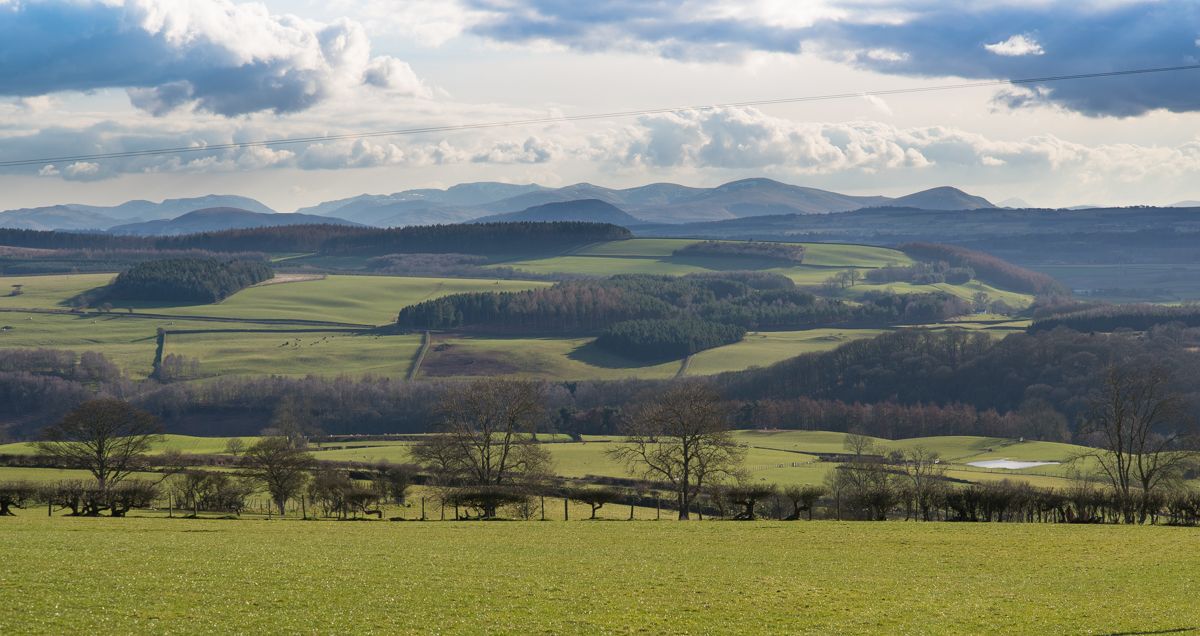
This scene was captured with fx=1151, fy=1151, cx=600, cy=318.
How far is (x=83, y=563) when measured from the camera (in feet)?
116

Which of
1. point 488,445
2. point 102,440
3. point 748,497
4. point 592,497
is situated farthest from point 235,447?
point 748,497

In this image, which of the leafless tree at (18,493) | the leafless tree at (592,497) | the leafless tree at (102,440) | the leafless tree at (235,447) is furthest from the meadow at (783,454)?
the leafless tree at (592,497)

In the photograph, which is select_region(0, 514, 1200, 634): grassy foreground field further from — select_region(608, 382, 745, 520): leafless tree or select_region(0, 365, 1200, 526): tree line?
select_region(608, 382, 745, 520): leafless tree

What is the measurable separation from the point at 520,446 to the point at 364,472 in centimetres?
1574

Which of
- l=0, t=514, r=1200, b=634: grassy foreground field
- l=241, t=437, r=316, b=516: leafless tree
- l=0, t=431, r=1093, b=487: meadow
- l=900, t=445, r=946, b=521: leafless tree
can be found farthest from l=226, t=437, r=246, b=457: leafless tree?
l=900, t=445, r=946, b=521: leafless tree

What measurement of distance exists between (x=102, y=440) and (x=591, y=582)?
6265cm

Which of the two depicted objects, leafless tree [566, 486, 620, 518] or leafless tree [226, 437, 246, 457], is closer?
leafless tree [566, 486, 620, 518]

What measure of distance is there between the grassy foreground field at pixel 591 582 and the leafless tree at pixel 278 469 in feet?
76.0

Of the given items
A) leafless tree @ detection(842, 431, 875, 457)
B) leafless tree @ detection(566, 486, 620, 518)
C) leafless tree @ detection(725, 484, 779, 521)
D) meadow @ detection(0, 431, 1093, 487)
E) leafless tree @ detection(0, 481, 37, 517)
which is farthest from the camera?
leafless tree @ detection(842, 431, 875, 457)

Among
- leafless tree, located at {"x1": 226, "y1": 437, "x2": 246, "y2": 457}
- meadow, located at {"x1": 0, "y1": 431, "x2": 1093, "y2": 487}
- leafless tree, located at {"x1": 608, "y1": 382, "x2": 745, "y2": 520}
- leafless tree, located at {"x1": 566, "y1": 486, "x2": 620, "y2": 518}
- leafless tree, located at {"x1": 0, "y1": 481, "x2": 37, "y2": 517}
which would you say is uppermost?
leafless tree, located at {"x1": 608, "y1": 382, "x2": 745, "y2": 520}

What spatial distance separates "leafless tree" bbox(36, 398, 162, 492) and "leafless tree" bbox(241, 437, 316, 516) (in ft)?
35.8

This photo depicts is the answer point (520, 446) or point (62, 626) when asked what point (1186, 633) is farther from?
point (520, 446)

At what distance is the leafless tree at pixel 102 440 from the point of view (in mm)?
86188

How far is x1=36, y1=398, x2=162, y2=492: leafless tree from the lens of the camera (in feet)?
283
